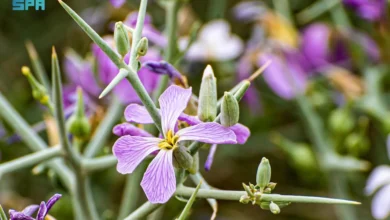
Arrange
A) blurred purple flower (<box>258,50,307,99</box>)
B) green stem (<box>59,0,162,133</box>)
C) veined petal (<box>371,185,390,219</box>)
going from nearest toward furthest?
green stem (<box>59,0,162,133</box>) < veined petal (<box>371,185,390,219</box>) < blurred purple flower (<box>258,50,307,99</box>)

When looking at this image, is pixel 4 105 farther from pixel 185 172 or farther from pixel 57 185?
pixel 185 172

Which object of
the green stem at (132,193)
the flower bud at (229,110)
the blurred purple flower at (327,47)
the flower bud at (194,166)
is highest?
the blurred purple flower at (327,47)

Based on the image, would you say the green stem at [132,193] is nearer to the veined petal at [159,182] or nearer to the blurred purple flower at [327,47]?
the veined petal at [159,182]

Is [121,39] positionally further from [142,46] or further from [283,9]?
[283,9]

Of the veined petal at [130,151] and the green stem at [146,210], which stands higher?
the veined petal at [130,151]

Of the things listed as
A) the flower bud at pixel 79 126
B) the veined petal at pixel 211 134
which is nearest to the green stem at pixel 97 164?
the flower bud at pixel 79 126

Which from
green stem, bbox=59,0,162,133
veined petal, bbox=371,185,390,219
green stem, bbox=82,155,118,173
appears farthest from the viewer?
veined petal, bbox=371,185,390,219

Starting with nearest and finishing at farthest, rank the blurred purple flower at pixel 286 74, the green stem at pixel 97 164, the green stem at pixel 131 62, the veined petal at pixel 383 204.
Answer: the green stem at pixel 131 62
the green stem at pixel 97 164
the veined petal at pixel 383 204
the blurred purple flower at pixel 286 74

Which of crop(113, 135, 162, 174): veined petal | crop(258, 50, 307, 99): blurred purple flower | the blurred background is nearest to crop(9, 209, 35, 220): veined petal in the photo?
crop(113, 135, 162, 174): veined petal

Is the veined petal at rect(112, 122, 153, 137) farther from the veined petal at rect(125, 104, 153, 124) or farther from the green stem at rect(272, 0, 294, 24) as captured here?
the green stem at rect(272, 0, 294, 24)
